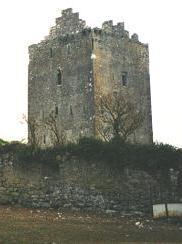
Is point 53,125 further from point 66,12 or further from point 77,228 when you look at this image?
point 77,228

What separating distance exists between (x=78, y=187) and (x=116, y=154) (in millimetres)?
2100

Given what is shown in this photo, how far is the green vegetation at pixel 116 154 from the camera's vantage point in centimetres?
3031

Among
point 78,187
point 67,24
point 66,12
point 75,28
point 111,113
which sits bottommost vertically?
point 78,187

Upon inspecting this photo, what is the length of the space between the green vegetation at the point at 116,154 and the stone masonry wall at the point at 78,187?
0.27 meters

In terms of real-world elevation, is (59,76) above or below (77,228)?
above

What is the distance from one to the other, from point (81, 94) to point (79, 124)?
7.61ft

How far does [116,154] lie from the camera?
30328 millimetres

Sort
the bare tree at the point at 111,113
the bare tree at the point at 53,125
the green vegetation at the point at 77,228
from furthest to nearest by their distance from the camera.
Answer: the bare tree at the point at 53,125 → the bare tree at the point at 111,113 → the green vegetation at the point at 77,228

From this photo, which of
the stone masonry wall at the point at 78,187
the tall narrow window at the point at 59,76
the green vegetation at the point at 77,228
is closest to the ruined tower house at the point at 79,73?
the tall narrow window at the point at 59,76

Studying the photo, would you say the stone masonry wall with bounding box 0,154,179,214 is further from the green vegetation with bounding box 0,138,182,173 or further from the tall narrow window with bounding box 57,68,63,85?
the tall narrow window with bounding box 57,68,63,85

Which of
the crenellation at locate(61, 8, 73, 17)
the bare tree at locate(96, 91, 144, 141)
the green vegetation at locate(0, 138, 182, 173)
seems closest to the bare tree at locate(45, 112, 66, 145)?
the bare tree at locate(96, 91, 144, 141)

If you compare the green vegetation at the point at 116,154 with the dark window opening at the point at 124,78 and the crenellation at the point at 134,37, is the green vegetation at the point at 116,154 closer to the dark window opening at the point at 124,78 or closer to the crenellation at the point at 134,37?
the dark window opening at the point at 124,78

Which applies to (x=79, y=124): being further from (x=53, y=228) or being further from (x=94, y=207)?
(x=53, y=228)

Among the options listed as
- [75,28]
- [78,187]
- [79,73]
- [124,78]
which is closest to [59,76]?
[79,73]
